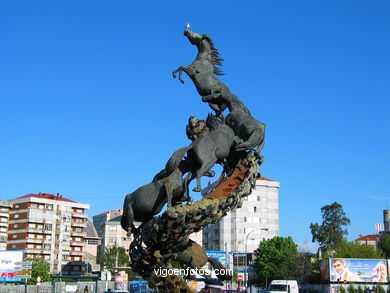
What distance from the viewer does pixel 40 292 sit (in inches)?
1796

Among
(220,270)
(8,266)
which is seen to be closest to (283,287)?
(8,266)

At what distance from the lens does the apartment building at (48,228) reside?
8262 centimetres

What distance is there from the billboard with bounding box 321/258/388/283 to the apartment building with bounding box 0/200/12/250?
5668 cm

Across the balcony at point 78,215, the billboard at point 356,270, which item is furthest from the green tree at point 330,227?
the balcony at point 78,215

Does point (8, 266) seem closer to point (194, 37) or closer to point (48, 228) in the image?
point (48, 228)

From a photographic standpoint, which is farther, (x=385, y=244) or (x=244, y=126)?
(x=385, y=244)

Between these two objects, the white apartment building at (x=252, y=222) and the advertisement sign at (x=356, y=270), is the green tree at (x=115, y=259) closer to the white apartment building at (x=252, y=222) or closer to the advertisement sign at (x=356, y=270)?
the white apartment building at (x=252, y=222)

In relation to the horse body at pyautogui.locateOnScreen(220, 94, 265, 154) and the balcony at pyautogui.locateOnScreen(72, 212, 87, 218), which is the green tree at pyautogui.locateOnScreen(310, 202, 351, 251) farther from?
the horse body at pyautogui.locateOnScreen(220, 94, 265, 154)

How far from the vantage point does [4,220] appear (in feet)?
276

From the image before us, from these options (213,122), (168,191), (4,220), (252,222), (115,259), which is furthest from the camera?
(252,222)

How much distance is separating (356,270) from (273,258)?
2070 cm

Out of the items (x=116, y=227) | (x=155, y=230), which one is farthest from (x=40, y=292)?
(x=116, y=227)

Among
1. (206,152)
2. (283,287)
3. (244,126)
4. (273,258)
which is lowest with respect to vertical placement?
(283,287)

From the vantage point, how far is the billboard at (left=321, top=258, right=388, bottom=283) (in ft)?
164
